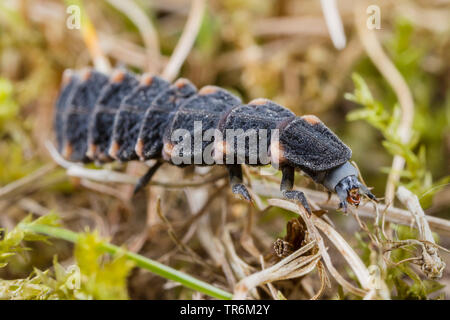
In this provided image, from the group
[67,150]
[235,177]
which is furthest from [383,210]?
[67,150]

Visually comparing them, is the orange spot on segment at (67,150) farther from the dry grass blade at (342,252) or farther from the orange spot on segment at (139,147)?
the dry grass blade at (342,252)

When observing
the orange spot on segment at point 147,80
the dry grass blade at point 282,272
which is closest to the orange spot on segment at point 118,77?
the orange spot on segment at point 147,80

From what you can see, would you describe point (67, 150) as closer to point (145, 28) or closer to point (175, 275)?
point (175, 275)

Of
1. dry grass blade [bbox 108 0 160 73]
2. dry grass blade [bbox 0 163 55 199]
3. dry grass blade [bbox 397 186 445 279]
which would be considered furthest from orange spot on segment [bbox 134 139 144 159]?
dry grass blade [bbox 108 0 160 73]

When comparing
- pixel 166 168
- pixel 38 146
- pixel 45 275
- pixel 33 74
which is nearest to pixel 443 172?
pixel 166 168
